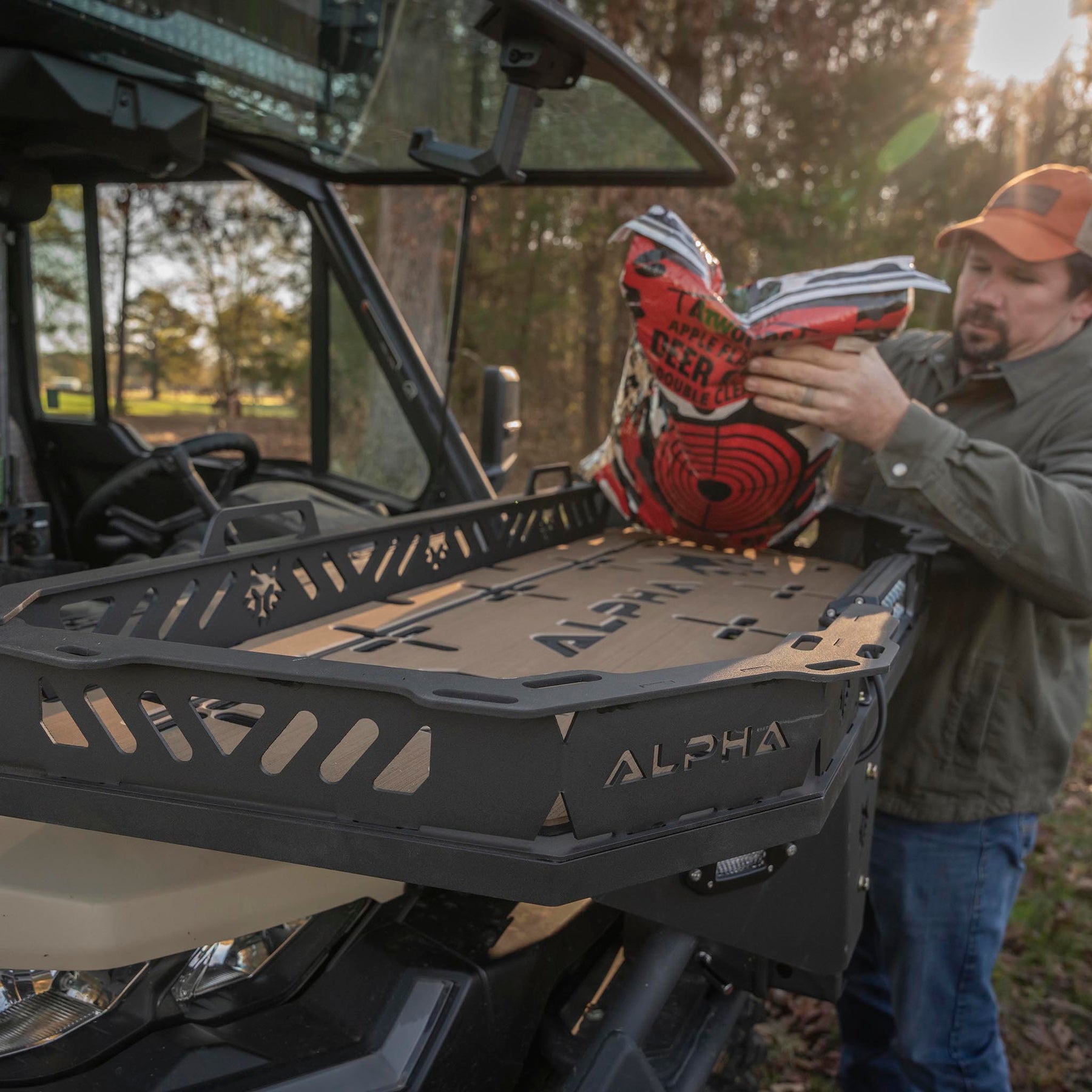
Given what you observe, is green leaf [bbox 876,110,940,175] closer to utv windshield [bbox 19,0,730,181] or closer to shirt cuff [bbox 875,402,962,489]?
utv windshield [bbox 19,0,730,181]

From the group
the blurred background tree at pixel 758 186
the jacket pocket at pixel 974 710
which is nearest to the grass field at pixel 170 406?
the jacket pocket at pixel 974 710

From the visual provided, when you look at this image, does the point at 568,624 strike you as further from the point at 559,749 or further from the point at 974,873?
the point at 974,873

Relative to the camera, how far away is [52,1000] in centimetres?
107

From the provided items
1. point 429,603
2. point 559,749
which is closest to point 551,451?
point 429,603

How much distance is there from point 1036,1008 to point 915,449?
221cm

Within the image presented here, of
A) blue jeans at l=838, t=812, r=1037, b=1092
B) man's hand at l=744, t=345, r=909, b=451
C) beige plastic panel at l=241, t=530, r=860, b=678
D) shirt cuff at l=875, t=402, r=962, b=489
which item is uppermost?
man's hand at l=744, t=345, r=909, b=451

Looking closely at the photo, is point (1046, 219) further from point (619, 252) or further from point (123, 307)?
point (619, 252)

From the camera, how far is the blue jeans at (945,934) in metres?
2.14

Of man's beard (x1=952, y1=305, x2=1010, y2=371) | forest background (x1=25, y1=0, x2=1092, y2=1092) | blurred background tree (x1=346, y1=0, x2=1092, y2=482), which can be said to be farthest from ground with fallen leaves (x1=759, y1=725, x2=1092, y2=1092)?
blurred background tree (x1=346, y1=0, x2=1092, y2=482)

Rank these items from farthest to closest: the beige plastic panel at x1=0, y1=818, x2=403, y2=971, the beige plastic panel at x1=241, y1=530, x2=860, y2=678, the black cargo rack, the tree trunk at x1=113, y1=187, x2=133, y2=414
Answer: the tree trunk at x1=113, y1=187, x2=133, y2=414 → the beige plastic panel at x1=241, y1=530, x2=860, y2=678 → the beige plastic panel at x1=0, y1=818, x2=403, y2=971 → the black cargo rack

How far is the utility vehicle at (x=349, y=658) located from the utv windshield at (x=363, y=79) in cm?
1

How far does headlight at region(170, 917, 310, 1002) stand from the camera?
44.2 inches

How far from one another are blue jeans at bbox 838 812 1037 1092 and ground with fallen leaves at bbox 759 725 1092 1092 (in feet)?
2.07

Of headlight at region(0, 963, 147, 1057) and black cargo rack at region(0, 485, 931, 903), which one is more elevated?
black cargo rack at region(0, 485, 931, 903)
